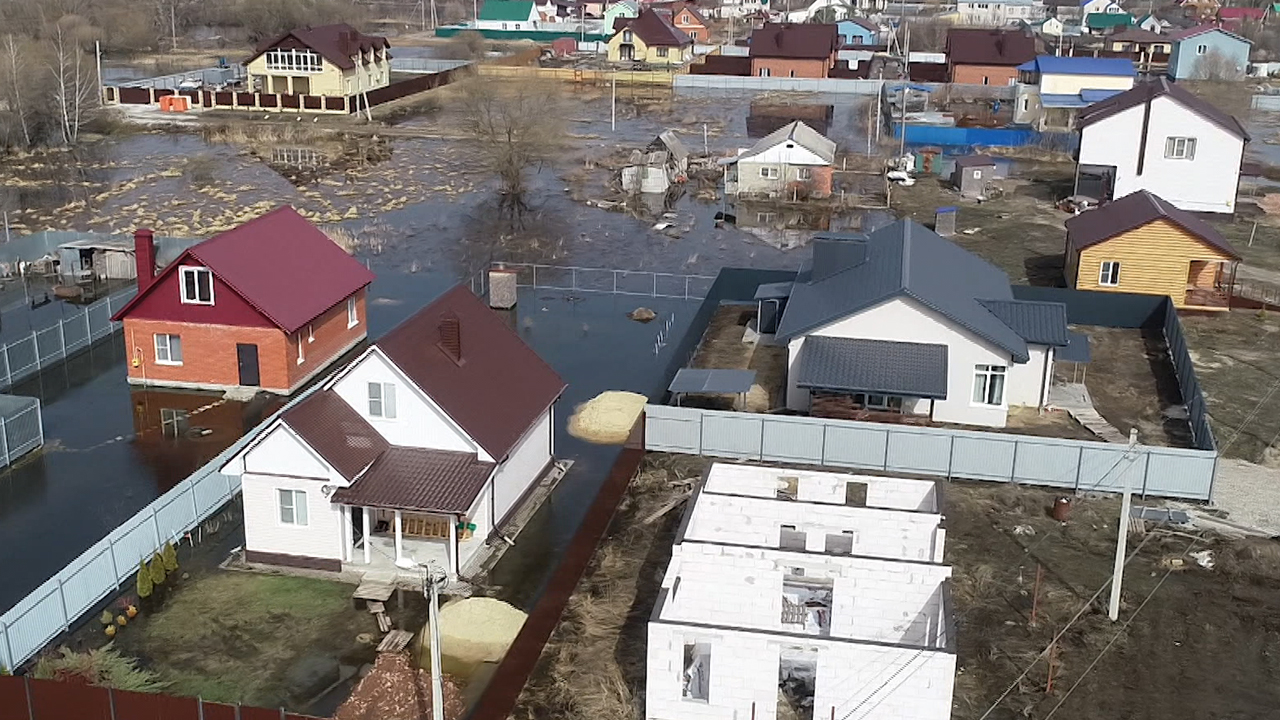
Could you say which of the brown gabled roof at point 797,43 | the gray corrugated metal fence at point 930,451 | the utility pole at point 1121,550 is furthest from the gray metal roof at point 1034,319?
the brown gabled roof at point 797,43

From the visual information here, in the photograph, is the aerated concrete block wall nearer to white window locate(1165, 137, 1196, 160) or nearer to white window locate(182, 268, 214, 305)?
white window locate(182, 268, 214, 305)

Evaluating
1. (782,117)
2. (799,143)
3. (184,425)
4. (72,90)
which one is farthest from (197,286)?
(782,117)

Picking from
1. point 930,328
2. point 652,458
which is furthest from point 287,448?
point 930,328

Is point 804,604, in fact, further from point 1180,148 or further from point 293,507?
point 1180,148

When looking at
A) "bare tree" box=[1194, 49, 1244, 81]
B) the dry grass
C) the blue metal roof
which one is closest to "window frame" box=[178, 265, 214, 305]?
the dry grass

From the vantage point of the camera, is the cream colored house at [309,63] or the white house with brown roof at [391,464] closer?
the white house with brown roof at [391,464]

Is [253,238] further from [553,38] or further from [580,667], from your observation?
[553,38]

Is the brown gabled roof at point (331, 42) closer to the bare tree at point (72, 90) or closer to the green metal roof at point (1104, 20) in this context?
the bare tree at point (72, 90)
